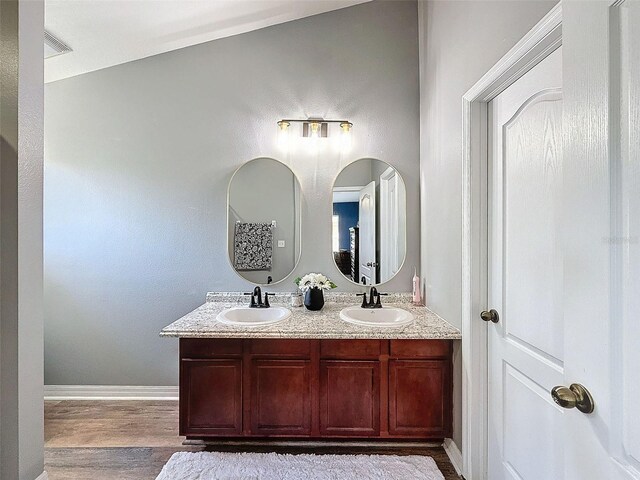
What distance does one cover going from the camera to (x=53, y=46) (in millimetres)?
2441

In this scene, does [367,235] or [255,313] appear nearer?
[255,313]

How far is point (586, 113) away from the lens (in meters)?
0.82

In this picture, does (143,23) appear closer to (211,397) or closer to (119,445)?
(211,397)

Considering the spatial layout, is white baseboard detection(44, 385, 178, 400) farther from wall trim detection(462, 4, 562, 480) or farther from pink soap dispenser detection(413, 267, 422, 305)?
wall trim detection(462, 4, 562, 480)

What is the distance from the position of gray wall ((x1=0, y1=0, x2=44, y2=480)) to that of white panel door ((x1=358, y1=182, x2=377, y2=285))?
2.02 meters

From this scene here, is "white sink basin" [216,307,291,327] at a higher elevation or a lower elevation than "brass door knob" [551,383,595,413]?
lower

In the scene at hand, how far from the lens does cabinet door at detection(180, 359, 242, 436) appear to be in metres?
2.10

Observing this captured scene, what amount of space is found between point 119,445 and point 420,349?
1.99 meters

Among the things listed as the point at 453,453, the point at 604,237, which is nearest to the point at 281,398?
the point at 453,453

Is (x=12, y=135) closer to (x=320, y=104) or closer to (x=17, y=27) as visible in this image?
(x=17, y=27)

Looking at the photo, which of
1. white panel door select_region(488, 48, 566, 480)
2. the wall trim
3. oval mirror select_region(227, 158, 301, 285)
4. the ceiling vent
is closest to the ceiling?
the ceiling vent

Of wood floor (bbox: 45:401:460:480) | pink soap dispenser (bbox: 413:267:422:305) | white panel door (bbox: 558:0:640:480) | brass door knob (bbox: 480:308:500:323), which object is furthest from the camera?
pink soap dispenser (bbox: 413:267:422:305)

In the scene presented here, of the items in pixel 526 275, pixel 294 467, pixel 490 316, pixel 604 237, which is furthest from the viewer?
pixel 294 467

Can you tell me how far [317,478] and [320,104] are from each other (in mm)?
2518
